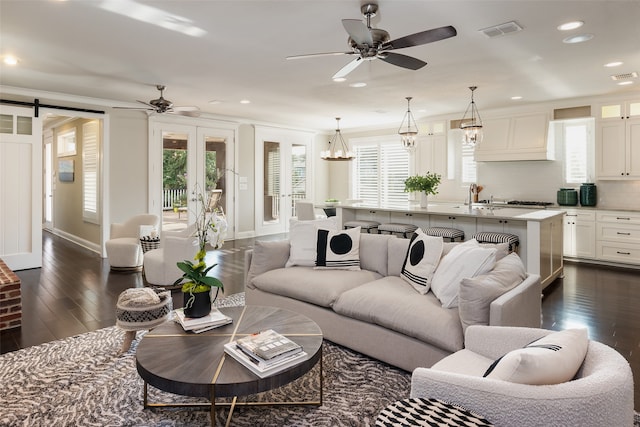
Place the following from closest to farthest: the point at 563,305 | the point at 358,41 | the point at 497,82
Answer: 1. the point at 358,41
2. the point at 563,305
3. the point at 497,82

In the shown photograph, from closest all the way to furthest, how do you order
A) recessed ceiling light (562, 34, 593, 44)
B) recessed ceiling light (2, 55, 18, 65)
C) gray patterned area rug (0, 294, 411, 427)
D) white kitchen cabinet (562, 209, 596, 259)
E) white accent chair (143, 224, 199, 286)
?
1. gray patterned area rug (0, 294, 411, 427)
2. recessed ceiling light (562, 34, 593, 44)
3. recessed ceiling light (2, 55, 18, 65)
4. white accent chair (143, 224, 199, 286)
5. white kitchen cabinet (562, 209, 596, 259)

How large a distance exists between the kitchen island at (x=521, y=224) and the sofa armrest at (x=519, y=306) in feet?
6.43

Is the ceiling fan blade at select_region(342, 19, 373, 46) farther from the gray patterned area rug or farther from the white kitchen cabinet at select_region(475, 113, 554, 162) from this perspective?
the white kitchen cabinet at select_region(475, 113, 554, 162)

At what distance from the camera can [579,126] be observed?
6918mm

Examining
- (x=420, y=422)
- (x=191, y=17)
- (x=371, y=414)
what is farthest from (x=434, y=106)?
(x=420, y=422)

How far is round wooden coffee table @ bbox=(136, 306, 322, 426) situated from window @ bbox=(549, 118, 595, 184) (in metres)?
6.47

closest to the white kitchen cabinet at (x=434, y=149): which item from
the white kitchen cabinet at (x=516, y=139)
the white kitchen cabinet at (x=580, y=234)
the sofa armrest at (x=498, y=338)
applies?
the white kitchen cabinet at (x=516, y=139)

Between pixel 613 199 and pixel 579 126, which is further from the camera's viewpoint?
pixel 579 126

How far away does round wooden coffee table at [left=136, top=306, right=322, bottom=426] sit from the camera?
1763 mm

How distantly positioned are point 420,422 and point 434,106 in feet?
22.2

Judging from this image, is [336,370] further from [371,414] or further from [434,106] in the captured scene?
[434,106]

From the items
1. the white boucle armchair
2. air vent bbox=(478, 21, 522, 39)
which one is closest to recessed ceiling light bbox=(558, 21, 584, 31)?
air vent bbox=(478, 21, 522, 39)

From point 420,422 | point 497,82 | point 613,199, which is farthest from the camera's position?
point 613,199

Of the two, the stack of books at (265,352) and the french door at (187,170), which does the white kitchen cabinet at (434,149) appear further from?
the stack of books at (265,352)
